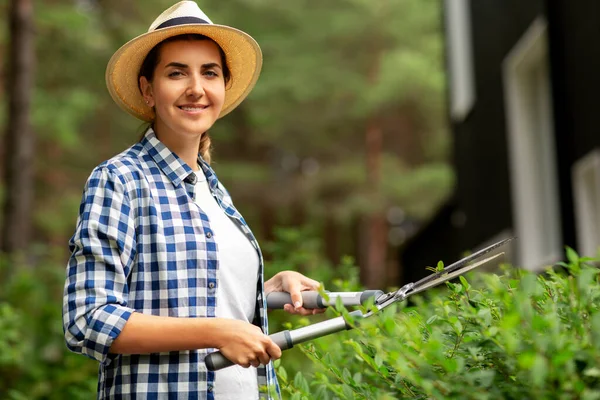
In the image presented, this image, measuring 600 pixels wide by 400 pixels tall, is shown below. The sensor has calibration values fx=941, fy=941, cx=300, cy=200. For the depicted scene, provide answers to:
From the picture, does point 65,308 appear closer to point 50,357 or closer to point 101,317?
point 101,317

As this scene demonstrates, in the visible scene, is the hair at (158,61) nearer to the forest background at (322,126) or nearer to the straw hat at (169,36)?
the straw hat at (169,36)

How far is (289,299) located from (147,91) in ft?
2.42

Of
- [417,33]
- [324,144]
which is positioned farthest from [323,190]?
[417,33]

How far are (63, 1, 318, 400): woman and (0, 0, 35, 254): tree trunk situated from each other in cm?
896

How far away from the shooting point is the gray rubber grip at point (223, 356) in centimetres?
210

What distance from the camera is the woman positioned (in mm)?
2197

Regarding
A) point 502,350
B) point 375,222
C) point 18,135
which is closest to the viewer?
point 502,350

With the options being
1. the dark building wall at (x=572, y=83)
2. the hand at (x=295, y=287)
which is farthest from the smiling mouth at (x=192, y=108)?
the dark building wall at (x=572, y=83)

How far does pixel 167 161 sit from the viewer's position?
2607 mm

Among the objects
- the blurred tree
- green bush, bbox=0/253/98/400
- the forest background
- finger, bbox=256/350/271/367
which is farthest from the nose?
the blurred tree

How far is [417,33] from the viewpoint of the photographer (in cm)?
2988

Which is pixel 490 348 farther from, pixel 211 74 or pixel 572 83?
pixel 572 83

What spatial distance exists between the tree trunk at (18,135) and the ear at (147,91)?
8940 mm

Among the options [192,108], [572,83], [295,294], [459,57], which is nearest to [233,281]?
[295,294]
